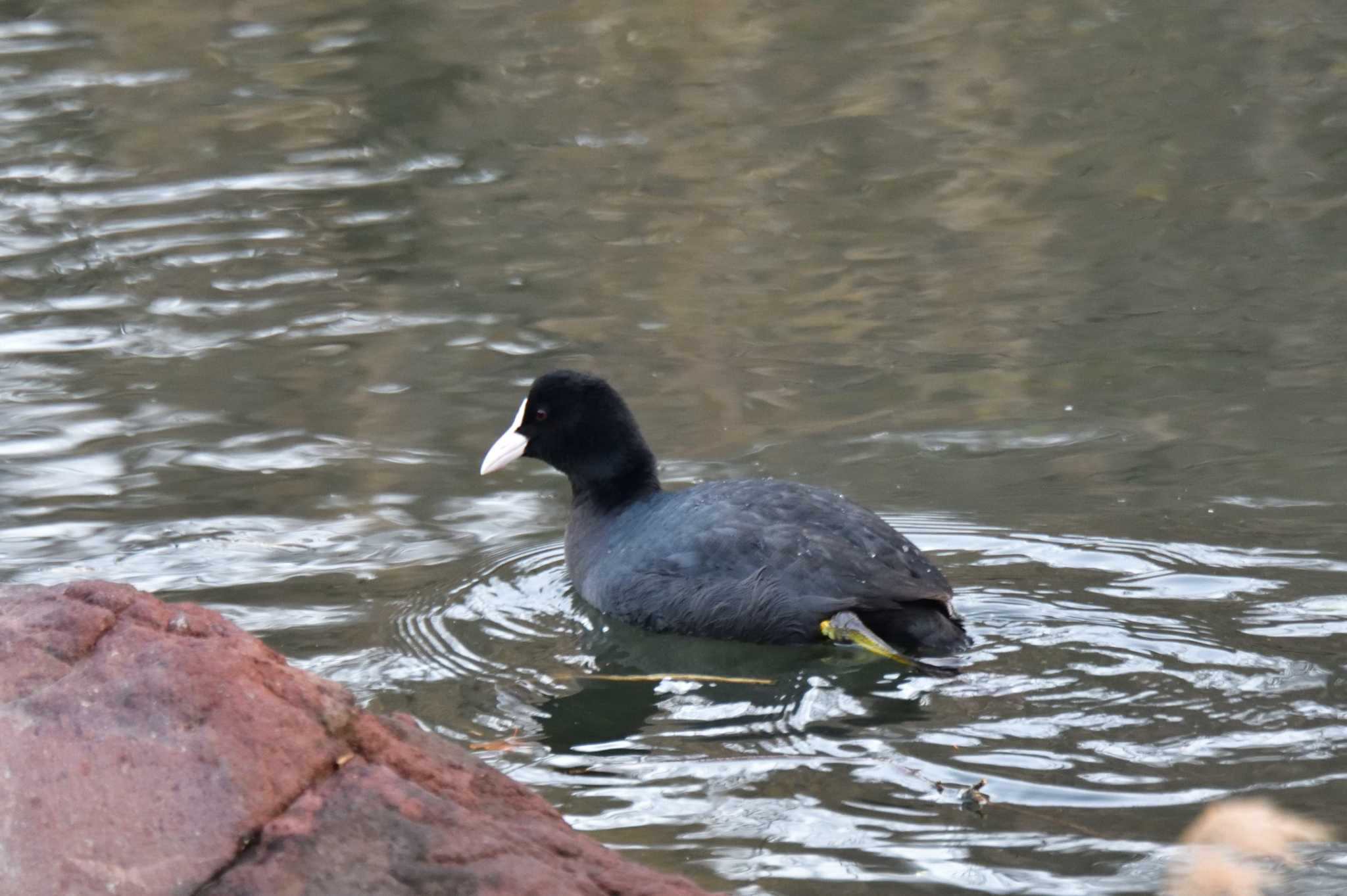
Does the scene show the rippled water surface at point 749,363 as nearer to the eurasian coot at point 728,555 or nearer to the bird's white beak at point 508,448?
the eurasian coot at point 728,555

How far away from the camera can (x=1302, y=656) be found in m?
4.54

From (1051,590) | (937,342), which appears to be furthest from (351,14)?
(1051,590)

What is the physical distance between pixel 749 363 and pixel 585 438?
6.67ft

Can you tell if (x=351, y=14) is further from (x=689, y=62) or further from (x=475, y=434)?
(x=475, y=434)

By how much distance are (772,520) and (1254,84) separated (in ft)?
25.1

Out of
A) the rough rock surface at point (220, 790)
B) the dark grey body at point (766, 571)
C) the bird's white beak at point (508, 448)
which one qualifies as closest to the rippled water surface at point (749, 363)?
the dark grey body at point (766, 571)

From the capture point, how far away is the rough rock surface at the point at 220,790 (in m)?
2.66

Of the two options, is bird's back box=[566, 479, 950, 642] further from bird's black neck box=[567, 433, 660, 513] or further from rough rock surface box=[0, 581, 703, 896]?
rough rock surface box=[0, 581, 703, 896]

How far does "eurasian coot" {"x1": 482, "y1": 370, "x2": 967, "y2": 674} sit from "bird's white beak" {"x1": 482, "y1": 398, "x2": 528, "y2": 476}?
0.29 feet

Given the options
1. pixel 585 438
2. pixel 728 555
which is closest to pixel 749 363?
pixel 585 438

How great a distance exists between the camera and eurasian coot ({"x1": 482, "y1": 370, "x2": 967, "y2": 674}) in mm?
4941

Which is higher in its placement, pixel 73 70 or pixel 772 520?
pixel 73 70

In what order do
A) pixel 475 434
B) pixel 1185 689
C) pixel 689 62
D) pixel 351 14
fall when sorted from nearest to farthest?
pixel 1185 689 → pixel 475 434 → pixel 689 62 → pixel 351 14

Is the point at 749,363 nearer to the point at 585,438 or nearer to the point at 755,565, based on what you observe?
the point at 585,438
